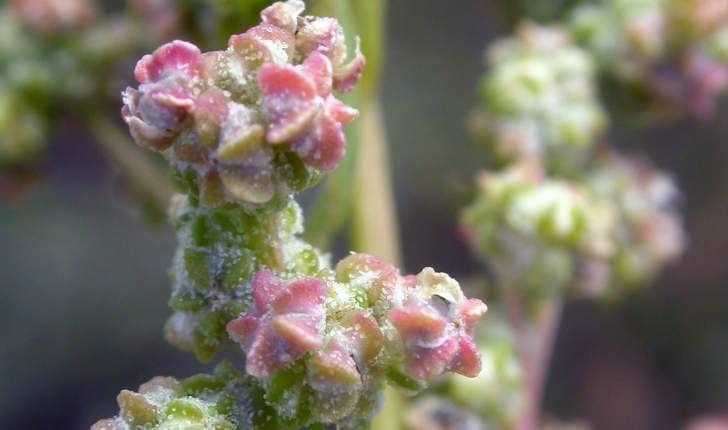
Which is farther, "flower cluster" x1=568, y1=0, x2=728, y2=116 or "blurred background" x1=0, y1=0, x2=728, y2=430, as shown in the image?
"blurred background" x1=0, y1=0, x2=728, y2=430

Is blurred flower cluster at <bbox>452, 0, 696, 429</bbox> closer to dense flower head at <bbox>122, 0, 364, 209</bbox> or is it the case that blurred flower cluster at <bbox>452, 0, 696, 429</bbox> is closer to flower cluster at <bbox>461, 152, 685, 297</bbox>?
flower cluster at <bbox>461, 152, 685, 297</bbox>

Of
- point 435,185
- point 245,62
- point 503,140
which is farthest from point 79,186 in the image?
point 245,62

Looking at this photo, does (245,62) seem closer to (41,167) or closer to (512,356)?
(512,356)

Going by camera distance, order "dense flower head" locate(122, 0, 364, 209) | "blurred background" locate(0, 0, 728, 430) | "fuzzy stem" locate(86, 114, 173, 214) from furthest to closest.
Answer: "blurred background" locate(0, 0, 728, 430) → "fuzzy stem" locate(86, 114, 173, 214) → "dense flower head" locate(122, 0, 364, 209)

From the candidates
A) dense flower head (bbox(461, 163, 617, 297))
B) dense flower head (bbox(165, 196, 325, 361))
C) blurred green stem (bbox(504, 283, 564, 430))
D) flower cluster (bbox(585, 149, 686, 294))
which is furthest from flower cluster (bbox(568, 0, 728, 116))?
dense flower head (bbox(165, 196, 325, 361))

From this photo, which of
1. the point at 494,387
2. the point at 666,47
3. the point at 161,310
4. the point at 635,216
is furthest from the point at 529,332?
the point at 161,310
